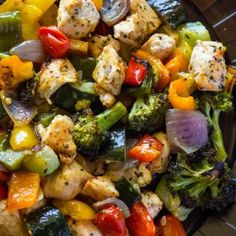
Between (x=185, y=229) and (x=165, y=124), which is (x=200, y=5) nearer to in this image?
(x=165, y=124)

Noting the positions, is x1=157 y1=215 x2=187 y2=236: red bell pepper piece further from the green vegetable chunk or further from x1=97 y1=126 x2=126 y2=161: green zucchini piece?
the green vegetable chunk

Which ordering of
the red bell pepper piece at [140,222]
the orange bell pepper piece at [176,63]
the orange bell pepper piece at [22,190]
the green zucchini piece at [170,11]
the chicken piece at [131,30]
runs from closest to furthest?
1. the orange bell pepper piece at [22,190]
2. the red bell pepper piece at [140,222]
3. the chicken piece at [131,30]
4. the orange bell pepper piece at [176,63]
5. the green zucchini piece at [170,11]

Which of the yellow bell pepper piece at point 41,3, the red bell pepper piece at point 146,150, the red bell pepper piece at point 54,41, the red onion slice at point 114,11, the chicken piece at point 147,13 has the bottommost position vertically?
the red bell pepper piece at point 146,150

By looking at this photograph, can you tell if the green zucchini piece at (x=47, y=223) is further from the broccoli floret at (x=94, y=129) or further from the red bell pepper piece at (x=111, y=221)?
the broccoli floret at (x=94, y=129)

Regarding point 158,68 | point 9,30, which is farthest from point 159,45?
point 9,30

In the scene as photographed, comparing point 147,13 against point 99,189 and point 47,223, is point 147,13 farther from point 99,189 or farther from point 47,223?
point 47,223

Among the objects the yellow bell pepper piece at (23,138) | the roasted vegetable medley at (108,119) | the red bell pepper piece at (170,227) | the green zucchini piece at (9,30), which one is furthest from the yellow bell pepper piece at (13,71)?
the red bell pepper piece at (170,227)

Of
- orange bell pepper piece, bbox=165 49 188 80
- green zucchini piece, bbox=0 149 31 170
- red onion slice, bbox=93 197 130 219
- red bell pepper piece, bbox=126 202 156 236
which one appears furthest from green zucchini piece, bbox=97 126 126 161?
orange bell pepper piece, bbox=165 49 188 80
